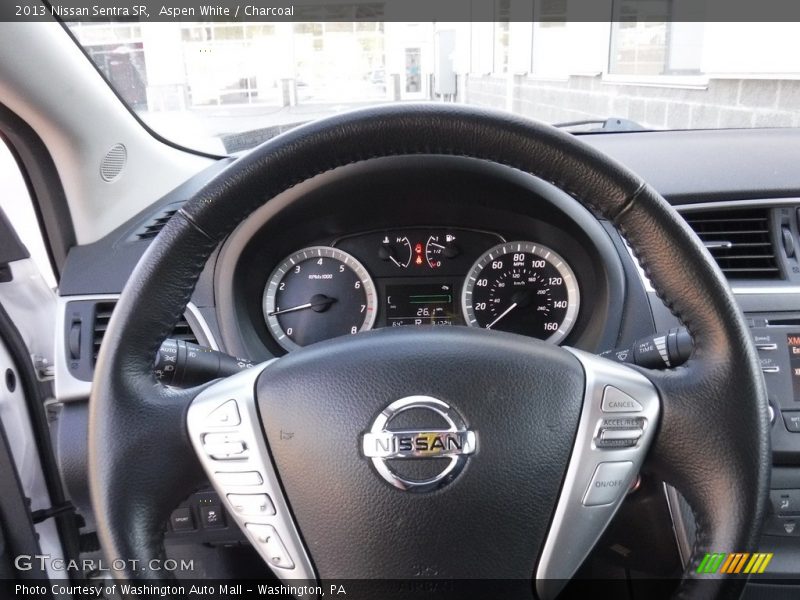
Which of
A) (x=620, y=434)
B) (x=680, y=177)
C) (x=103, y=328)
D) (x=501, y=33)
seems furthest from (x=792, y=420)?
(x=501, y=33)

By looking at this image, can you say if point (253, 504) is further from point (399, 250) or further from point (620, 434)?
point (399, 250)

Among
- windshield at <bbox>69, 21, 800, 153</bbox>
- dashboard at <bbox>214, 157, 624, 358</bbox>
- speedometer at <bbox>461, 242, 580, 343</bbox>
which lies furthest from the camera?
A: windshield at <bbox>69, 21, 800, 153</bbox>

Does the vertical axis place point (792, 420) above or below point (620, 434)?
below

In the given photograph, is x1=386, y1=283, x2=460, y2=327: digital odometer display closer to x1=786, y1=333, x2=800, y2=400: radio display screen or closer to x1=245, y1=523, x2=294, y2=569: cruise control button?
x1=786, y1=333, x2=800, y2=400: radio display screen

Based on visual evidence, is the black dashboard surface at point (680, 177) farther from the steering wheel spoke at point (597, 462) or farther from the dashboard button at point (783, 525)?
the steering wheel spoke at point (597, 462)

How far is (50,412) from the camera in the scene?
1.93 metres

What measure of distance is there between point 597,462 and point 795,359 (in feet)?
2.77

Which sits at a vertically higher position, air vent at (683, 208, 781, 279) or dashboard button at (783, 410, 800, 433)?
air vent at (683, 208, 781, 279)

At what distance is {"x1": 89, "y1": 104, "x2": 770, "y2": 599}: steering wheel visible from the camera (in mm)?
981

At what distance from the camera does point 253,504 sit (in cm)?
103


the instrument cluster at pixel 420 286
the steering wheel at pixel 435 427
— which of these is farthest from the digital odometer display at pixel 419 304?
the steering wheel at pixel 435 427

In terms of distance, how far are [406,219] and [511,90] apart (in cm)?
321

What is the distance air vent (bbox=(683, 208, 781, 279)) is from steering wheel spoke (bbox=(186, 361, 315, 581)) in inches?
49.9

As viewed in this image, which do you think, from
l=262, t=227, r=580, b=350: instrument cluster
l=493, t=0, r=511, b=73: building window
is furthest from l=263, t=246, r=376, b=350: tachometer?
l=493, t=0, r=511, b=73: building window
